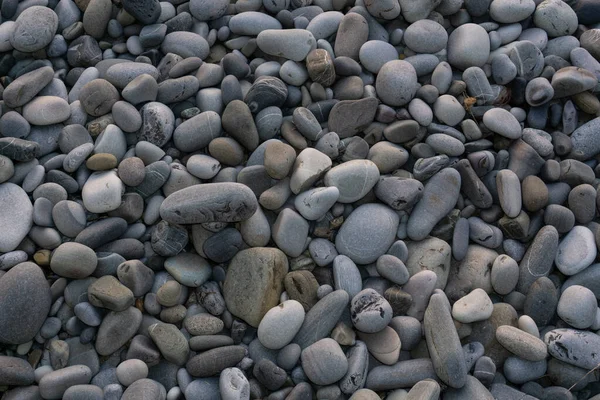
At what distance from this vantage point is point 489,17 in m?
2.60

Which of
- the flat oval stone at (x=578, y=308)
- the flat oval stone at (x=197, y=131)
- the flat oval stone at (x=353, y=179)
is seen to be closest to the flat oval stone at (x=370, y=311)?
the flat oval stone at (x=353, y=179)

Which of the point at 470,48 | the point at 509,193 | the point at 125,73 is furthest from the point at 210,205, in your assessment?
the point at 470,48

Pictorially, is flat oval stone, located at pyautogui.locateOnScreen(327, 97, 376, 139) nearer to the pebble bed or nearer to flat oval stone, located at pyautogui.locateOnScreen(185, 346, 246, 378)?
the pebble bed

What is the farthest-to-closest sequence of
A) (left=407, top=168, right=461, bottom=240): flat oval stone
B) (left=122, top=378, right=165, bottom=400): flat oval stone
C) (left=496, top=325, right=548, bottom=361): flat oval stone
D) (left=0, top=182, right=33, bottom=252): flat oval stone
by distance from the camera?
(left=407, top=168, right=461, bottom=240): flat oval stone
(left=0, top=182, right=33, bottom=252): flat oval stone
(left=496, top=325, right=548, bottom=361): flat oval stone
(left=122, top=378, right=165, bottom=400): flat oval stone

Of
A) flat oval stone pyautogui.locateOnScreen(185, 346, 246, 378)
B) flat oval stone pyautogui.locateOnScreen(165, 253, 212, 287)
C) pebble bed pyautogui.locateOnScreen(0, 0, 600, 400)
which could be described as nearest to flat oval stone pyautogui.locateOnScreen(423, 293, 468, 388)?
pebble bed pyautogui.locateOnScreen(0, 0, 600, 400)

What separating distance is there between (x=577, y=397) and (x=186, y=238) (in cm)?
146

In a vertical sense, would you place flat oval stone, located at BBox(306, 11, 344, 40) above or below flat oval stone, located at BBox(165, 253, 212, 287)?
above

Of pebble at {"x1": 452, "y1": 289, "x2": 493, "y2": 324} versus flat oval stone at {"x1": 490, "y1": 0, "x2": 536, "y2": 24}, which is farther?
flat oval stone at {"x1": 490, "y1": 0, "x2": 536, "y2": 24}

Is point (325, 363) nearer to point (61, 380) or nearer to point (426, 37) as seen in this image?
point (61, 380)

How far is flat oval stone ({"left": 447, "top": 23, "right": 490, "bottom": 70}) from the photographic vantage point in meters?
2.44

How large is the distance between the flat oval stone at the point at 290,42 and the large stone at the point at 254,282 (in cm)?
86

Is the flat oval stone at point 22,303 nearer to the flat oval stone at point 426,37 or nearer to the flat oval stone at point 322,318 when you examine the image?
the flat oval stone at point 322,318

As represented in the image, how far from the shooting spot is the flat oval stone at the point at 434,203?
217 centimetres

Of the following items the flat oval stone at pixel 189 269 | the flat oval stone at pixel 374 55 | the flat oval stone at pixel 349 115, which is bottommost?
the flat oval stone at pixel 189 269
